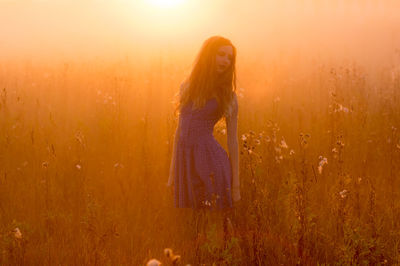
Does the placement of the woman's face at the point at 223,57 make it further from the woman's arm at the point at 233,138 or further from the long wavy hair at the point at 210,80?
the woman's arm at the point at 233,138

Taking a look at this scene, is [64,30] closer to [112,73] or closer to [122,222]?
[112,73]

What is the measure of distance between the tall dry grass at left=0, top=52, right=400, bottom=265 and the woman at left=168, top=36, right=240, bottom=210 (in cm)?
24

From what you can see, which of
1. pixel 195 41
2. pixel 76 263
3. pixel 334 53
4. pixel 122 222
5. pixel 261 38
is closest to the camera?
pixel 76 263

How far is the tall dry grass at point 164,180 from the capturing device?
9.00 ft

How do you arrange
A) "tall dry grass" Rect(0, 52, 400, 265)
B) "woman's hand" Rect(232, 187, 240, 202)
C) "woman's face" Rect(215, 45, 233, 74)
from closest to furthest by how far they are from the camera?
1. "tall dry grass" Rect(0, 52, 400, 265)
2. "woman's face" Rect(215, 45, 233, 74)
3. "woman's hand" Rect(232, 187, 240, 202)

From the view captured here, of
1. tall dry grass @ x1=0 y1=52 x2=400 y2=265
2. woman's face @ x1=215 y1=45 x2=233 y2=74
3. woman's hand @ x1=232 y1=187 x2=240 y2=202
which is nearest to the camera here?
tall dry grass @ x1=0 y1=52 x2=400 y2=265

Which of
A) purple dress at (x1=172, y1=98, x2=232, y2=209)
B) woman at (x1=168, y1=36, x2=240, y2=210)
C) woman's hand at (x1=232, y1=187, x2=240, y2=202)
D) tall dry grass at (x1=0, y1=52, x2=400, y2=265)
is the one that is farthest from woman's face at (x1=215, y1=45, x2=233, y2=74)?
woman's hand at (x1=232, y1=187, x2=240, y2=202)

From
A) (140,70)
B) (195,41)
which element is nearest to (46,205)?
(140,70)

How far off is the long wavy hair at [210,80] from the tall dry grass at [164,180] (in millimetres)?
517

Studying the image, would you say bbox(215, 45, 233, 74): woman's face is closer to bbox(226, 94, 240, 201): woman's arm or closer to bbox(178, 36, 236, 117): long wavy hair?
bbox(178, 36, 236, 117): long wavy hair

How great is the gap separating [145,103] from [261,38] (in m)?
11.1

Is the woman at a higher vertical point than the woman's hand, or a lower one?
higher

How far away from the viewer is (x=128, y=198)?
12.2ft

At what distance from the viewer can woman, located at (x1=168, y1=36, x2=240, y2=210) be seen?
3.15 meters
